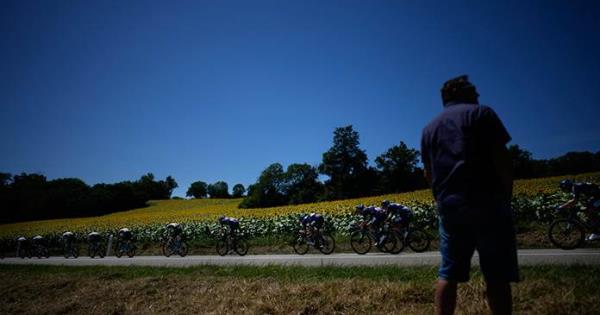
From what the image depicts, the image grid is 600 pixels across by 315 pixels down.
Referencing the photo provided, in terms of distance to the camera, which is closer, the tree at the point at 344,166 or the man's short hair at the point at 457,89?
the man's short hair at the point at 457,89

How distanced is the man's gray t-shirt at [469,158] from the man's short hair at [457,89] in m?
0.20

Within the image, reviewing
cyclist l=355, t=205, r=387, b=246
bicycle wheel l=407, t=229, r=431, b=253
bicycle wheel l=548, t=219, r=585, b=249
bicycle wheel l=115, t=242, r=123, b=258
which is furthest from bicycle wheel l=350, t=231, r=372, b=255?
bicycle wheel l=115, t=242, r=123, b=258

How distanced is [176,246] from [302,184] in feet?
172

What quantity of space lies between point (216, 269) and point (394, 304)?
23.3ft

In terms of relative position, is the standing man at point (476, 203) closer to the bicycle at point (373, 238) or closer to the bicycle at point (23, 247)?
the bicycle at point (373, 238)

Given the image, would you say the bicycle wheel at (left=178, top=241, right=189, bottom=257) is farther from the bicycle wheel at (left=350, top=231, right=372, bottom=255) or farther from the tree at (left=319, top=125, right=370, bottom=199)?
the tree at (left=319, top=125, right=370, bottom=199)

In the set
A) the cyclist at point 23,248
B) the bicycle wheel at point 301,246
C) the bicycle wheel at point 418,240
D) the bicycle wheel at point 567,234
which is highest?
the bicycle wheel at point 567,234

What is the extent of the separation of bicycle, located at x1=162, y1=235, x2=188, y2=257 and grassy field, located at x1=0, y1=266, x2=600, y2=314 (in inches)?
383

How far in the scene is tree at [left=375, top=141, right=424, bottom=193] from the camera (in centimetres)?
6109

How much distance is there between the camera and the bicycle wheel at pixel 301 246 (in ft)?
49.6

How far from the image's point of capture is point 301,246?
15.7 m

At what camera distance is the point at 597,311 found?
3564 millimetres

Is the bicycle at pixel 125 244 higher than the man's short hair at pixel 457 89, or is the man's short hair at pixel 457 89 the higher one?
the man's short hair at pixel 457 89

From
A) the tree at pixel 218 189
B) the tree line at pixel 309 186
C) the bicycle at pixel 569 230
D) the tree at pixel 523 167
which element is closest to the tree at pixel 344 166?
A: the tree line at pixel 309 186
